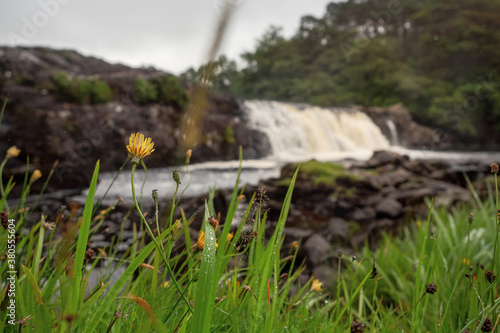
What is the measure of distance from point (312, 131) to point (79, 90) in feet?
13.1

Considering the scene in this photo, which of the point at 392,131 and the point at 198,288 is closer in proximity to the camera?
the point at 198,288

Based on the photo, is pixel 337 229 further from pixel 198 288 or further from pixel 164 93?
pixel 164 93

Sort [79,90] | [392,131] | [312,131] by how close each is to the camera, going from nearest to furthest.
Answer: [79,90] < [312,131] < [392,131]

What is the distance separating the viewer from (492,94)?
886 centimetres

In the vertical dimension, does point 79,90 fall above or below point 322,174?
above

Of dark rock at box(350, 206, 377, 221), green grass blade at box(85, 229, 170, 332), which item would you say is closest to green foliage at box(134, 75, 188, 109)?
dark rock at box(350, 206, 377, 221)

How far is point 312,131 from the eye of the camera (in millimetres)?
6027

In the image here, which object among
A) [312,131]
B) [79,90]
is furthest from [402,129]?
[79,90]

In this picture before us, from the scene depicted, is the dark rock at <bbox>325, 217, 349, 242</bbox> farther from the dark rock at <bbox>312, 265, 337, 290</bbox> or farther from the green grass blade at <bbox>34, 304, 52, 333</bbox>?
the green grass blade at <bbox>34, 304, 52, 333</bbox>

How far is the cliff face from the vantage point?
3172 millimetres

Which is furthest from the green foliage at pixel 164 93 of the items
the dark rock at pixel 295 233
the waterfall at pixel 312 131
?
the dark rock at pixel 295 233

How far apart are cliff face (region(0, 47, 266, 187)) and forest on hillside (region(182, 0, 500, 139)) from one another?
10.7 feet

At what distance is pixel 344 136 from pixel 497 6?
24.5 feet

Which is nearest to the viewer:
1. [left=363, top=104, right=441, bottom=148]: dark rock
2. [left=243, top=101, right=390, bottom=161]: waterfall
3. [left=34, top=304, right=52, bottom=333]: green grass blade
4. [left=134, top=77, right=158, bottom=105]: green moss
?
[left=34, top=304, right=52, bottom=333]: green grass blade
